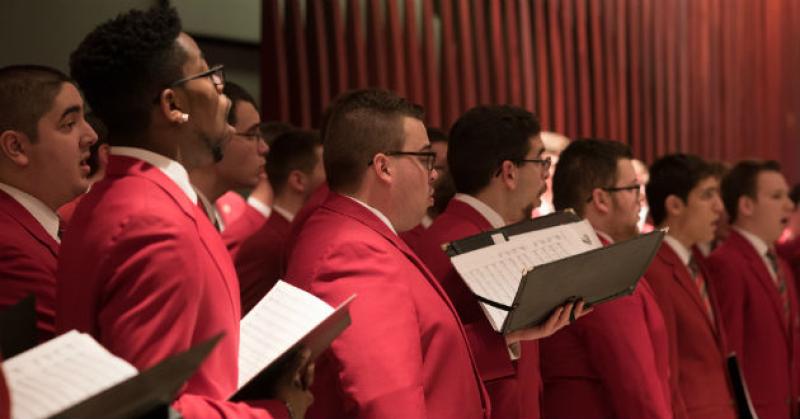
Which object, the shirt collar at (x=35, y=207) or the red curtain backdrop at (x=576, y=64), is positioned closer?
the shirt collar at (x=35, y=207)

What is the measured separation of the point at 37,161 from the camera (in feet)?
7.37

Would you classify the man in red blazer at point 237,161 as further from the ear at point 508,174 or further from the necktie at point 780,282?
the necktie at point 780,282

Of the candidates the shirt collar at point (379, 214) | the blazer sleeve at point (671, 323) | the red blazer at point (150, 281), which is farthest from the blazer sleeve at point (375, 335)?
the blazer sleeve at point (671, 323)

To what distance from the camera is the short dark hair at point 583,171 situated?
11.3 ft

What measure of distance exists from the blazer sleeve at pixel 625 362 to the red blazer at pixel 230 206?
6.22 feet

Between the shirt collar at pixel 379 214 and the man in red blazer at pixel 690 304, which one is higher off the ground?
the shirt collar at pixel 379 214

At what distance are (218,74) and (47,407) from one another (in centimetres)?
74

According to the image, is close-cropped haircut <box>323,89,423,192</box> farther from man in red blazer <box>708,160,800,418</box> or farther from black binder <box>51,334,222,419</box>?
man in red blazer <box>708,160,800,418</box>

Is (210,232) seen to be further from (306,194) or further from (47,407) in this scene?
Result: (306,194)

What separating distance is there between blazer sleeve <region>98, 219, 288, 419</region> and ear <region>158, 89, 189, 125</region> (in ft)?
0.80

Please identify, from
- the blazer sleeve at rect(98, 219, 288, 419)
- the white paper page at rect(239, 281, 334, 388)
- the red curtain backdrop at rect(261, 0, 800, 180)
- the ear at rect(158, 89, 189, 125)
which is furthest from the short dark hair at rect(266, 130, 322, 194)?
the blazer sleeve at rect(98, 219, 288, 419)

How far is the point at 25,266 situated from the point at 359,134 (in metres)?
0.81

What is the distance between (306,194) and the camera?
12.7ft

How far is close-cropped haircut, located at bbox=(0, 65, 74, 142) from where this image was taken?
7.28 ft
